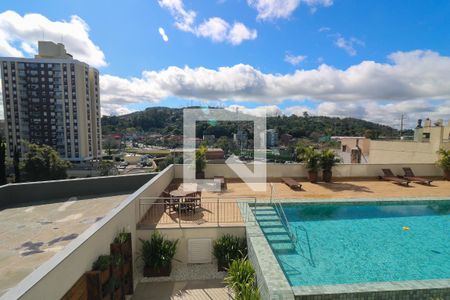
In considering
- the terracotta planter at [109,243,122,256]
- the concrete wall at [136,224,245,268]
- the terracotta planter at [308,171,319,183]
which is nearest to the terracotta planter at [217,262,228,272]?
the concrete wall at [136,224,245,268]

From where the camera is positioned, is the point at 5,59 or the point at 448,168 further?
the point at 5,59

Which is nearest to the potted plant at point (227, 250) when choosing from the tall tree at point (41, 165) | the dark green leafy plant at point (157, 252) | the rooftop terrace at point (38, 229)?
the dark green leafy plant at point (157, 252)

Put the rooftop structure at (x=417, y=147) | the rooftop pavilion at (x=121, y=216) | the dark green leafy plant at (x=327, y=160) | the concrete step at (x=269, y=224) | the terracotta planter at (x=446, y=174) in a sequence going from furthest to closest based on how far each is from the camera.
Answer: the rooftop structure at (x=417, y=147) < the terracotta planter at (x=446, y=174) < the dark green leafy plant at (x=327, y=160) < the concrete step at (x=269, y=224) < the rooftop pavilion at (x=121, y=216)

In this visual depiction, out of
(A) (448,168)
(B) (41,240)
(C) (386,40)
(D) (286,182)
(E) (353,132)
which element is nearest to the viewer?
(B) (41,240)

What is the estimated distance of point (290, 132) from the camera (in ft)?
178

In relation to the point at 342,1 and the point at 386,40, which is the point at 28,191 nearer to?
the point at 342,1

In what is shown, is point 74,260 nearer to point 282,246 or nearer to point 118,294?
point 118,294

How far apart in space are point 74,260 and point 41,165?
32.4m

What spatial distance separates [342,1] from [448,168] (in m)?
10.6

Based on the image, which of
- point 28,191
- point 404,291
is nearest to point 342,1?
point 404,291

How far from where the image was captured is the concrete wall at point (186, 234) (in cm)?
687

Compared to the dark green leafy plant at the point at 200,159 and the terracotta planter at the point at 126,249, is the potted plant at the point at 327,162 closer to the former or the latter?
the dark green leafy plant at the point at 200,159

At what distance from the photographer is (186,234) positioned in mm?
6906

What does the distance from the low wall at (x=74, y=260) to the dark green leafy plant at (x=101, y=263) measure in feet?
0.30
